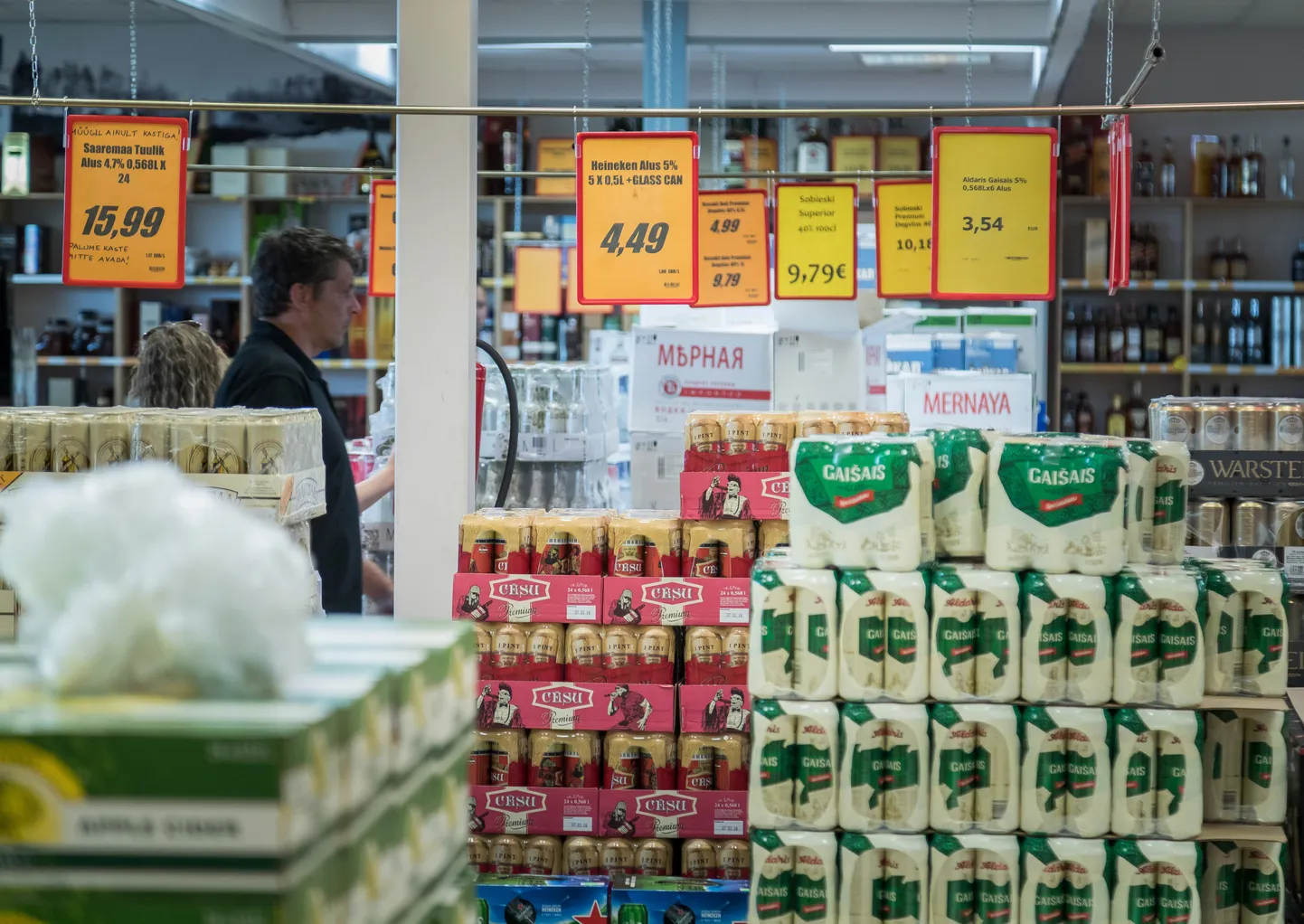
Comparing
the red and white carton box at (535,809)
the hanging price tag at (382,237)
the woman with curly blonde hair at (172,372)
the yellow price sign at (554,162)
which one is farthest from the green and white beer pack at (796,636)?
the yellow price sign at (554,162)

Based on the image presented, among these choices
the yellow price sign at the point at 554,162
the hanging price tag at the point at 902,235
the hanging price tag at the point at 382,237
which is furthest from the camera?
the yellow price sign at the point at 554,162

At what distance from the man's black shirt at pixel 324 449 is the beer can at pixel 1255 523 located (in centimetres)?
265

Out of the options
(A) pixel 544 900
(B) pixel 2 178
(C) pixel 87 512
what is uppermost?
(B) pixel 2 178

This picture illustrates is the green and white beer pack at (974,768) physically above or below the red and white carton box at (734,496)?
below

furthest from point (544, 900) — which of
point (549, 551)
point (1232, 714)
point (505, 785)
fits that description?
point (1232, 714)

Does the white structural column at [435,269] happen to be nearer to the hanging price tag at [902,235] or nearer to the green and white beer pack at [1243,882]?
the hanging price tag at [902,235]

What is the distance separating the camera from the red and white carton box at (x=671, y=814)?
3711mm

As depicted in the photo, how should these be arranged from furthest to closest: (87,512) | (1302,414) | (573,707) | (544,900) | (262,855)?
1. (1302,414)
2. (573,707)
3. (544,900)
4. (87,512)
5. (262,855)

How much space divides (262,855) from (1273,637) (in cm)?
236

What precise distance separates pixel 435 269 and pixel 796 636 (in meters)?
2.10

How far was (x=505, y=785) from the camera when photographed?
3.72m

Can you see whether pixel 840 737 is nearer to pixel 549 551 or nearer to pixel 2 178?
pixel 549 551

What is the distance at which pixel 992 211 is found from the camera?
465 centimetres

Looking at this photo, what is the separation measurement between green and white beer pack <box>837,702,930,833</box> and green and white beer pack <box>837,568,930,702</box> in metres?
0.04
